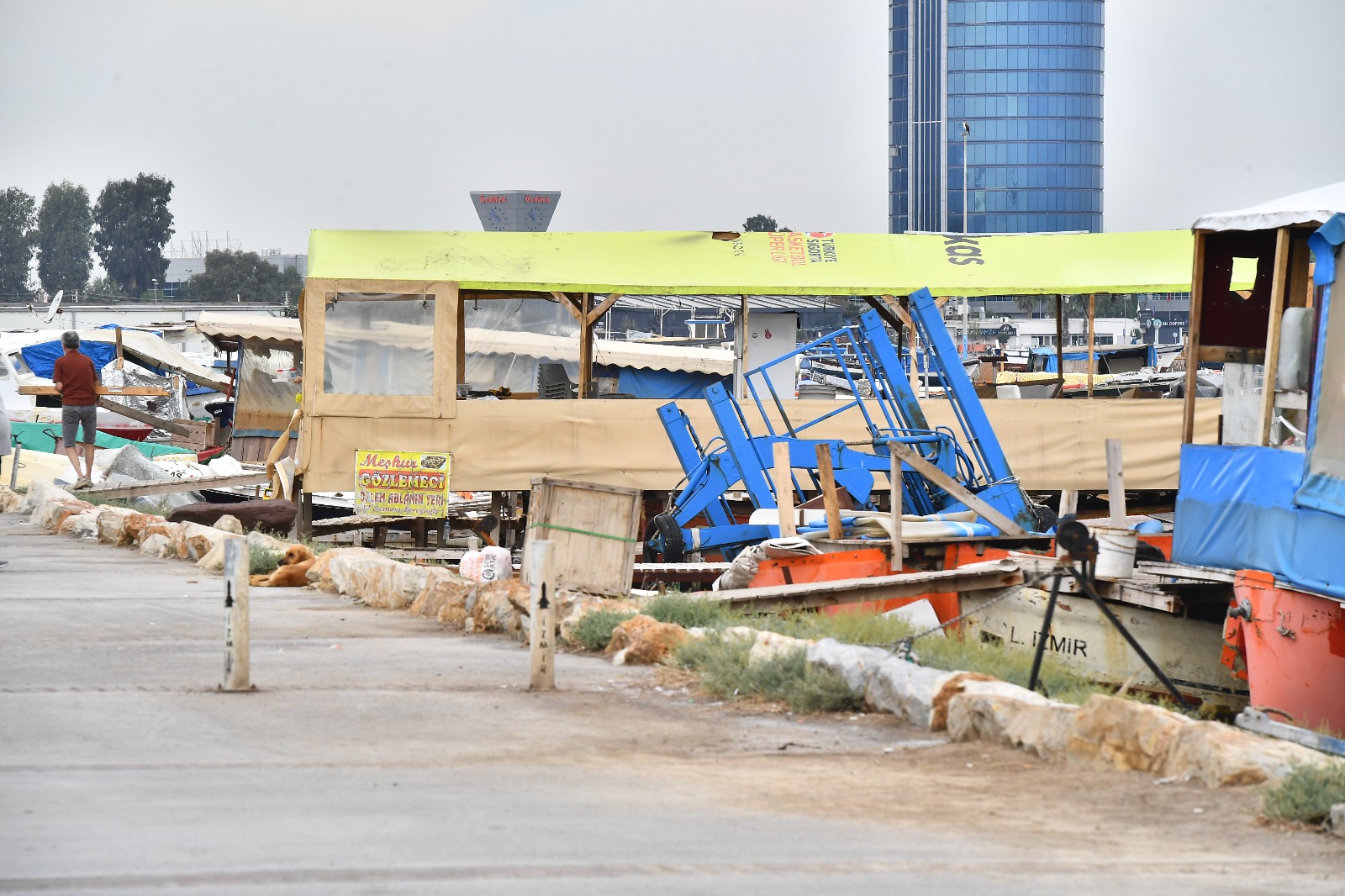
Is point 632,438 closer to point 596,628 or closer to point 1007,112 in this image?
point 596,628

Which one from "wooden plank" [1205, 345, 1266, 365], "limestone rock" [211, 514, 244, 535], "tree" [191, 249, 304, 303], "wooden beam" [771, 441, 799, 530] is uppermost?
"tree" [191, 249, 304, 303]

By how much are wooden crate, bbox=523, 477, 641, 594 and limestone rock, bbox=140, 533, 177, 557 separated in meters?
4.88

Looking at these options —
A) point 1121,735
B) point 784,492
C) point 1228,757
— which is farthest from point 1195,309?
point 1228,757

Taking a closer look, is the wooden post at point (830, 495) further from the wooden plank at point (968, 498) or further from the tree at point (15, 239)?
the tree at point (15, 239)

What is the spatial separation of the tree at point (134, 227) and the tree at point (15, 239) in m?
7.24

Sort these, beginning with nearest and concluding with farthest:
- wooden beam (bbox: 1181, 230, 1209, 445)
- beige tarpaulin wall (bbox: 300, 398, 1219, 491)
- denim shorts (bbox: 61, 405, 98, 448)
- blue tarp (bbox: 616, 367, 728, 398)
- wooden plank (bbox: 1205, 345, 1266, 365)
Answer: wooden beam (bbox: 1181, 230, 1209, 445) → wooden plank (bbox: 1205, 345, 1266, 365) → beige tarpaulin wall (bbox: 300, 398, 1219, 491) → denim shorts (bbox: 61, 405, 98, 448) → blue tarp (bbox: 616, 367, 728, 398)

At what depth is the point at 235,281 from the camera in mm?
116500

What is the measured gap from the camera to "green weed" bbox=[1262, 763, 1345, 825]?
5.73m

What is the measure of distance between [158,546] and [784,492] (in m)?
6.61

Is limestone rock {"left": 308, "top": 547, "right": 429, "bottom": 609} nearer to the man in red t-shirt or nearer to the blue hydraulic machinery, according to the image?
the blue hydraulic machinery

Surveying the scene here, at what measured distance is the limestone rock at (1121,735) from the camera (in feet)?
21.7

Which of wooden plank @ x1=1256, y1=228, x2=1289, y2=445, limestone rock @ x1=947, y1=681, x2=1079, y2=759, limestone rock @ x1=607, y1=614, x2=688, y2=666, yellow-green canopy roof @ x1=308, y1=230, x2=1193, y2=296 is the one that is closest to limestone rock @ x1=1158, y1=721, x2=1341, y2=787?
limestone rock @ x1=947, y1=681, x2=1079, y2=759

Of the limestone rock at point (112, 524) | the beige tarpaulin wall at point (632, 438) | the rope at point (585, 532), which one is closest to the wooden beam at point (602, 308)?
the beige tarpaulin wall at point (632, 438)

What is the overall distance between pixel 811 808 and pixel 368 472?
13.6 meters
